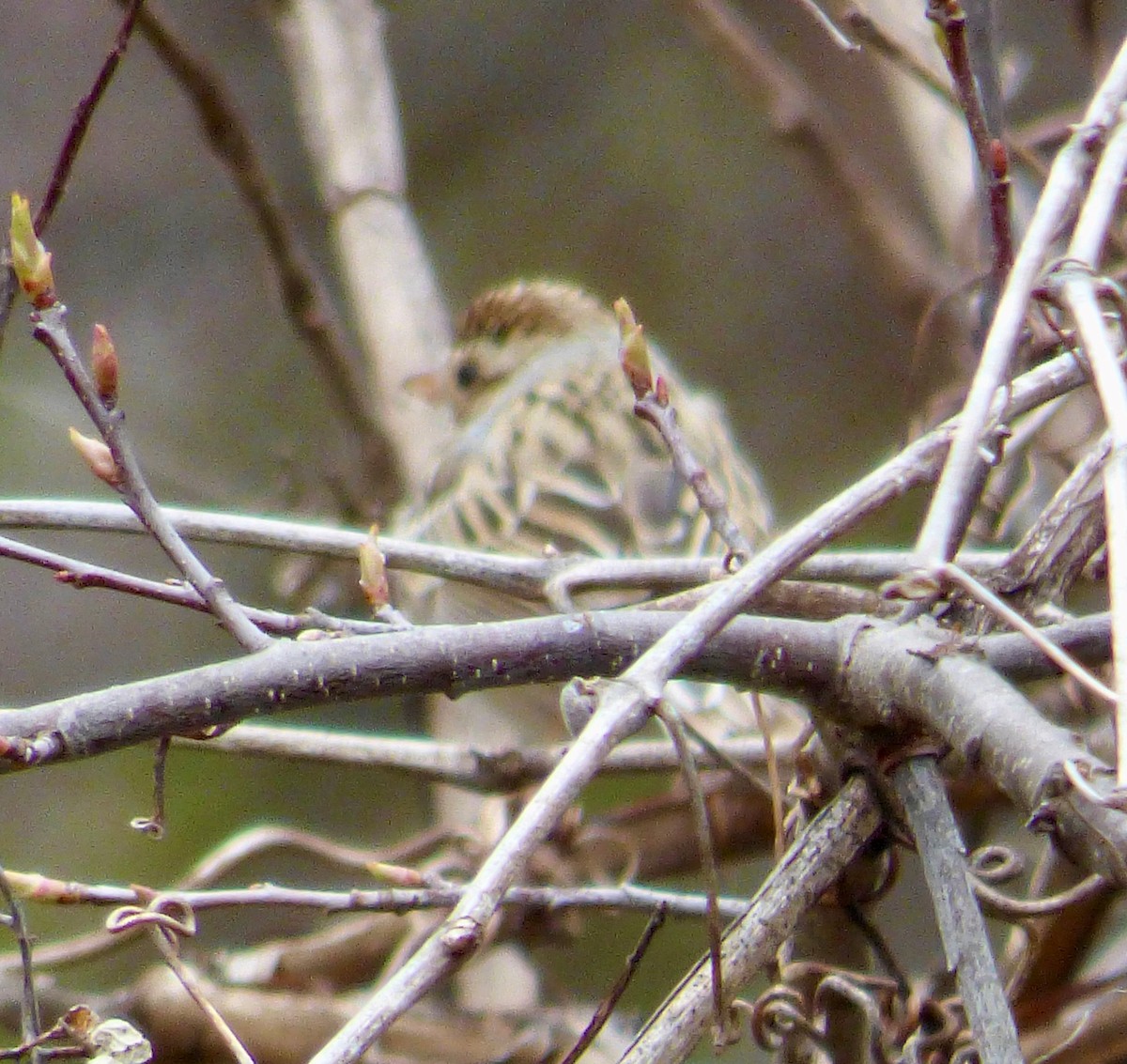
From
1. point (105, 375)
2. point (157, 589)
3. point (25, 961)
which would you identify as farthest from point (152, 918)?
point (105, 375)

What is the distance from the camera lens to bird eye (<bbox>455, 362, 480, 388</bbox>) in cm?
272

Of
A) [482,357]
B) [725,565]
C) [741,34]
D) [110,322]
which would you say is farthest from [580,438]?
[725,565]

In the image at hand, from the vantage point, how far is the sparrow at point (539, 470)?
2.26 meters

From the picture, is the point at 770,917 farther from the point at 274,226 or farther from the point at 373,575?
the point at 274,226

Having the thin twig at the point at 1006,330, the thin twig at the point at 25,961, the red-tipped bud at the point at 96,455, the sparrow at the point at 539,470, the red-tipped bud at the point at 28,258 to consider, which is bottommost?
the thin twig at the point at 25,961

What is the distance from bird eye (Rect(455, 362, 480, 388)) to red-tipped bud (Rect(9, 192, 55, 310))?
1.94 m

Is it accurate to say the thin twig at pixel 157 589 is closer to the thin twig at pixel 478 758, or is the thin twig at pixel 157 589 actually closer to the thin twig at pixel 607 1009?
the thin twig at pixel 607 1009

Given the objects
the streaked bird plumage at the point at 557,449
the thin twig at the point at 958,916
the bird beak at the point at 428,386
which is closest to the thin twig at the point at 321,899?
the thin twig at the point at 958,916

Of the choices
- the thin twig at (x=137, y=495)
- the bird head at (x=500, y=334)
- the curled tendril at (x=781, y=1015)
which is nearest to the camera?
the thin twig at (x=137, y=495)

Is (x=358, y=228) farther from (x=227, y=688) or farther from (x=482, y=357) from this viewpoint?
(x=227, y=688)

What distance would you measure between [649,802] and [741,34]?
1.16m

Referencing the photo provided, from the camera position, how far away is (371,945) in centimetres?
186

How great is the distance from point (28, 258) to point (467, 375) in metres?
1.98

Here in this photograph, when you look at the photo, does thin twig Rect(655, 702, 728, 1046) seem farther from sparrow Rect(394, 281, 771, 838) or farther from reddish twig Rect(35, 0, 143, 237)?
sparrow Rect(394, 281, 771, 838)
